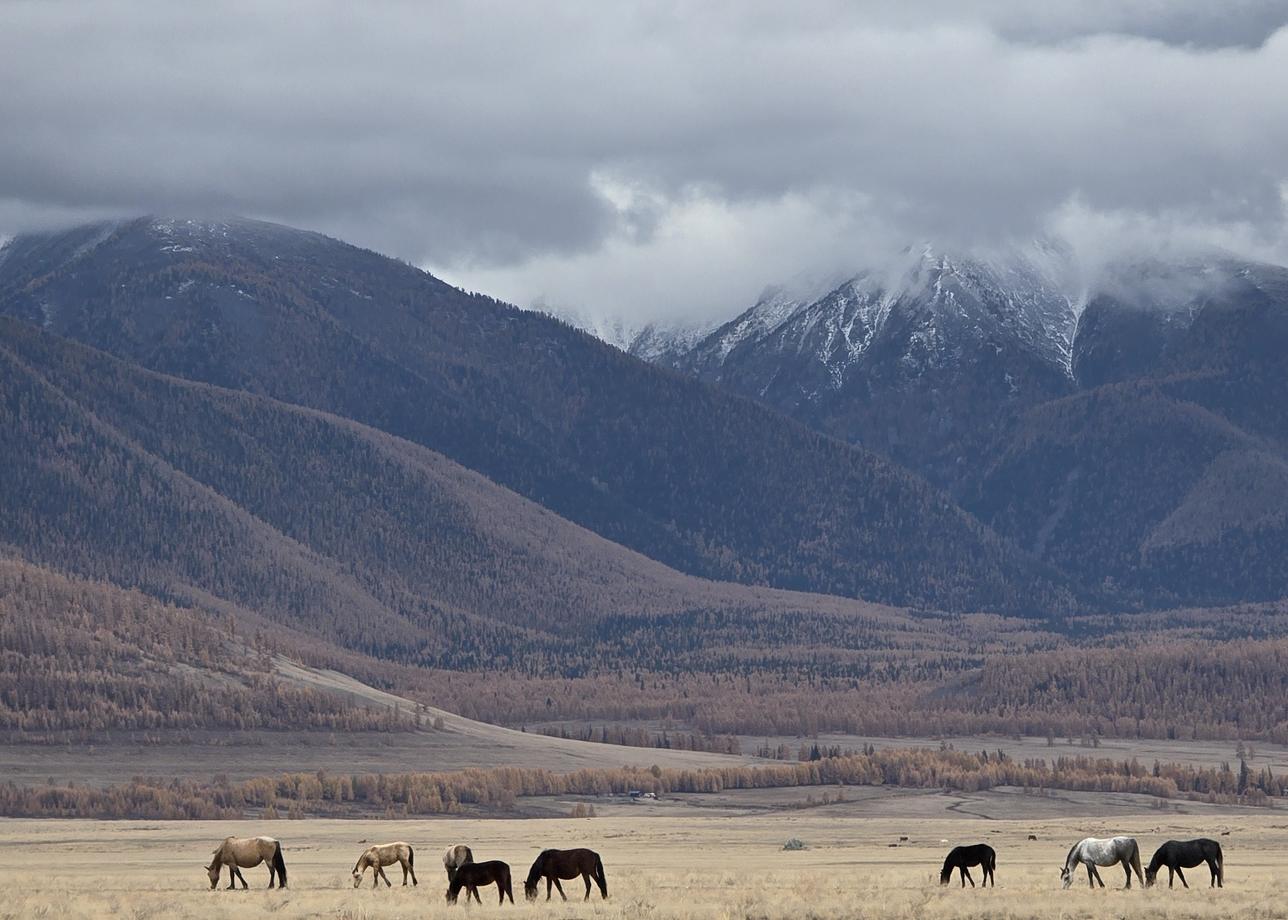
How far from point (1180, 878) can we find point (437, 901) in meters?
32.8

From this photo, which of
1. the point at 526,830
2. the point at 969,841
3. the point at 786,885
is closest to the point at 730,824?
the point at 526,830

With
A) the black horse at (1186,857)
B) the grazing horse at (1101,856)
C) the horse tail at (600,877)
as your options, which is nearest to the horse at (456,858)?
the horse tail at (600,877)

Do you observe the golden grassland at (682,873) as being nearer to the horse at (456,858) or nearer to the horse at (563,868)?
the horse at (563,868)

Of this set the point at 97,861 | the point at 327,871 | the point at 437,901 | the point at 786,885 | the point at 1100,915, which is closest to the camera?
the point at 1100,915

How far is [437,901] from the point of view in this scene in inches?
4252

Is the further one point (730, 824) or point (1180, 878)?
point (730, 824)

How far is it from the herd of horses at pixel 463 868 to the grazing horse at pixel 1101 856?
2010 cm

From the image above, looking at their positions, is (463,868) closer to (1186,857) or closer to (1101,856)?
(1101,856)

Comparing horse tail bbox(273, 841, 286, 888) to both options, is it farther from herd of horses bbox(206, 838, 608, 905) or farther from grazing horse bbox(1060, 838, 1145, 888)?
grazing horse bbox(1060, 838, 1145, 888)

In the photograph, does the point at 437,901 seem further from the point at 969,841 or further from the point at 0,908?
the point at 969,841

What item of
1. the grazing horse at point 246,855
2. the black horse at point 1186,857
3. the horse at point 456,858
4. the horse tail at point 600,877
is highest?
the grazing horse at point 246,855

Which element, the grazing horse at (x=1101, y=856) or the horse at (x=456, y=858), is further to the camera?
the horse at (x=456, y=858)

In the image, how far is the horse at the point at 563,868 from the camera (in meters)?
107

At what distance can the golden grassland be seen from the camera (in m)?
102
